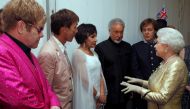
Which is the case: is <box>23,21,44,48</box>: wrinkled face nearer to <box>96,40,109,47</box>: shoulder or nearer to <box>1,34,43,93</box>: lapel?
<box>1,34,43,93</box>: lapel

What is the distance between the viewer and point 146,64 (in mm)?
2951

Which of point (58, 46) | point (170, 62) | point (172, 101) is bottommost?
point (172, 101)

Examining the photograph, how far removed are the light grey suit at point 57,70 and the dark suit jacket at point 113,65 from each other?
0.77m

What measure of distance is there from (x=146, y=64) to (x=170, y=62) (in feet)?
2.71

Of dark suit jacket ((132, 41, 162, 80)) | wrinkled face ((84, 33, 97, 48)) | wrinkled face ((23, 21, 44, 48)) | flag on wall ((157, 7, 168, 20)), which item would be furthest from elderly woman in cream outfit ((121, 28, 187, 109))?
flag on wall ((157, 7, 168, 20))

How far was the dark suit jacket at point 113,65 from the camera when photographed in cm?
278

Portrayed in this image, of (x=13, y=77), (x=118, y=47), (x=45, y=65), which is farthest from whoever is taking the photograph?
(x=118, y=47)

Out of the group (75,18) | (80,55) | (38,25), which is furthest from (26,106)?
(80,55)

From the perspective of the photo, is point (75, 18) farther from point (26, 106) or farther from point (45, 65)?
point (26, 106)

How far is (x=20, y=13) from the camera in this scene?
130 cm

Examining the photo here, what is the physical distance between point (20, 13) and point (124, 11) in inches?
80.2

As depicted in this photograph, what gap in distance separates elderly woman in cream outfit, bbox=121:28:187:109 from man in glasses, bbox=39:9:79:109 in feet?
1.93

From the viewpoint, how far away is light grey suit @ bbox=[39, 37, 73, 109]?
1891 millimetres

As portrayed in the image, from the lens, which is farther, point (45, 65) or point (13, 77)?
point (45, 65)
